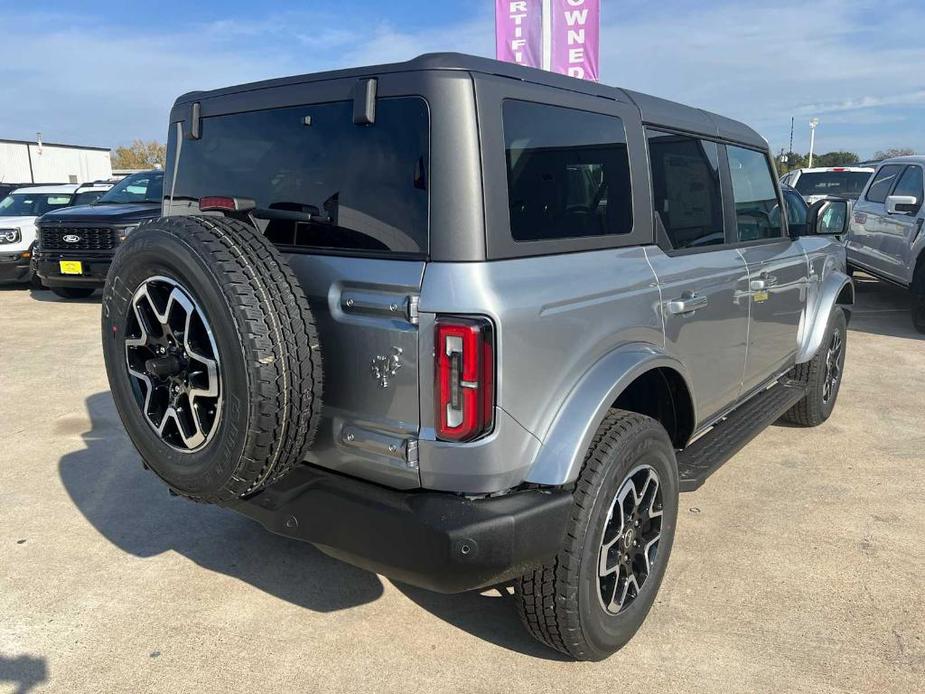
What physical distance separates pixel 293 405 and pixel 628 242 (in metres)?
1.35

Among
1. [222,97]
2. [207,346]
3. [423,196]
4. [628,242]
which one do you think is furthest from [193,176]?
[628,242]

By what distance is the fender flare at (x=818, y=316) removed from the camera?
4.55 meters

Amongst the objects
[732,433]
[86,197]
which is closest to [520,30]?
[732,433]

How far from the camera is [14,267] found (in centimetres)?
1128

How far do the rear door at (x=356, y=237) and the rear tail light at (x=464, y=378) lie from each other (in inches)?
3.6

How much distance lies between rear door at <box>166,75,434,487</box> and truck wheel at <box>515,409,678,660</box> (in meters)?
0.57

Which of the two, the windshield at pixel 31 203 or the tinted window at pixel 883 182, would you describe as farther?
the windshield at pixel 31 203

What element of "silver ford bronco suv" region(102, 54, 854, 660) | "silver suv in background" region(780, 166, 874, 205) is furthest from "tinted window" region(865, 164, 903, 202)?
"silver ford bronco suv" region(102, 54, 854, 660)

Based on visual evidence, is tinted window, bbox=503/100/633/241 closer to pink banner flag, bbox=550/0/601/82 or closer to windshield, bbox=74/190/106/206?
pink banner flag, bbox=550/0/601/82

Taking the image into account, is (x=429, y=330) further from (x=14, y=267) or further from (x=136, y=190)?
(x=14, y=267)

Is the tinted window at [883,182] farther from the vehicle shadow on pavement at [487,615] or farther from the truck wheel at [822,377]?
the vehicle shadow on pavement at [487,615]

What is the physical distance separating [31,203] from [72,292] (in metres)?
2.77

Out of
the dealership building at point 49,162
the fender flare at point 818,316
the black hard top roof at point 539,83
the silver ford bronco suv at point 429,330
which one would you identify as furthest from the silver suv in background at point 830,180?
the dealership building at point 49,162

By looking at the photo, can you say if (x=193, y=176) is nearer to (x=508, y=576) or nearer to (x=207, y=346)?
(x=207, y=346)
